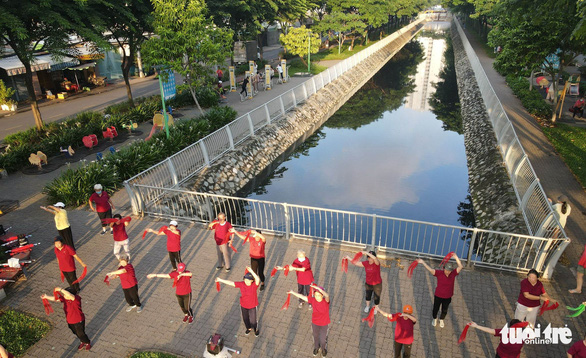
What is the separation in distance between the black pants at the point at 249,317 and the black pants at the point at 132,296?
226 cm

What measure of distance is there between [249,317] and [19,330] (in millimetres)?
4343

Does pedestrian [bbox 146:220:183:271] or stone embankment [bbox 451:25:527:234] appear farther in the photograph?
stone embankment [bbox 451:25:527:234]

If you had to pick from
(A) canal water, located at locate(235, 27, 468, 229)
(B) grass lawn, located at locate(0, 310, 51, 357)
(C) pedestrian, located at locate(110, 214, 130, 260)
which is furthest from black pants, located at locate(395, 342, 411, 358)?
(A) canal water, located at locate(235, 27, 468, 229)

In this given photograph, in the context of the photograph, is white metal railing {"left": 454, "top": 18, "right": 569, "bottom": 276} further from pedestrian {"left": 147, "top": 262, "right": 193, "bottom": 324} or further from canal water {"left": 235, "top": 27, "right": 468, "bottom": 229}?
pedestrian {"left": 147, "top": 262, "right": 193, "bottom": 324}

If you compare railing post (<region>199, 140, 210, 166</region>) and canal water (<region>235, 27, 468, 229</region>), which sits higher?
railing post (<region>199, 140, 210, 166</region>)

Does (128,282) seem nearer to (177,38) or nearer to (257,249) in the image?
(257,249)

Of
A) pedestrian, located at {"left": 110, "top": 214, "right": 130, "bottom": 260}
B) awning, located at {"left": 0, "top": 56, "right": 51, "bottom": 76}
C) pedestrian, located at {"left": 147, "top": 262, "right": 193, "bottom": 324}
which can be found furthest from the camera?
awning, located at {"left": 0, "top": 56, "right": 51, "bottom": 76}

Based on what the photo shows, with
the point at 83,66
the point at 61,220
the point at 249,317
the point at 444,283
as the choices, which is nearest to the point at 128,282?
the point at 249,317

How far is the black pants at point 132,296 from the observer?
7.52 meters

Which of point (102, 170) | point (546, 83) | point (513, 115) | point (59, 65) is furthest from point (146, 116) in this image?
point (546, 83)

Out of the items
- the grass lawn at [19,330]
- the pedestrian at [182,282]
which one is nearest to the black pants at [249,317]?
the pedestrian at [182,282]

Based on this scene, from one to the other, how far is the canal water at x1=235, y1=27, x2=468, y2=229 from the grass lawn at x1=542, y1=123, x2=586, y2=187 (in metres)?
3.62

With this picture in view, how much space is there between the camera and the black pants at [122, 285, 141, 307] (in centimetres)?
752

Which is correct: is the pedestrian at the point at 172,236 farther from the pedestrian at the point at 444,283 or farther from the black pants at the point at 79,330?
the pedestrian at the point at 444,283
